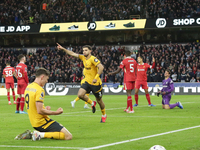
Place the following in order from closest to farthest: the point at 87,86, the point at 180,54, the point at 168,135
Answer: the point at 168,135 < the point at 87,86 < the point at 180,54

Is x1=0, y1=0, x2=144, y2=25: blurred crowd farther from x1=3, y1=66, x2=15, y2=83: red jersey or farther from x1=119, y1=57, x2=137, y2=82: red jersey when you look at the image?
x1=119, y1=57, x2=137, y2=82: red jersey

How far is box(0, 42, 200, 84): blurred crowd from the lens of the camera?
111 feet

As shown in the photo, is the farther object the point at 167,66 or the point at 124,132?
the point at 167,66

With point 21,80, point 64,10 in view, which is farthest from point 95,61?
point 64,10

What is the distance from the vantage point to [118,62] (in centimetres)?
4031

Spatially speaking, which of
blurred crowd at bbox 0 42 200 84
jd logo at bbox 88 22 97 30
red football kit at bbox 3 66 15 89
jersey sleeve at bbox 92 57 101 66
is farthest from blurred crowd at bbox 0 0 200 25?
jersey sleeve at bbox 92 57 101 66

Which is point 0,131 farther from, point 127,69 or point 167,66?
point 167,66

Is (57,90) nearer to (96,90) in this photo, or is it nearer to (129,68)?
(129,68)

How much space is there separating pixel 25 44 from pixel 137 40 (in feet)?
51.6

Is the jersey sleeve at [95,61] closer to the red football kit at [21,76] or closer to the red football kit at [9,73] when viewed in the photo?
the red football kit at [21,76]

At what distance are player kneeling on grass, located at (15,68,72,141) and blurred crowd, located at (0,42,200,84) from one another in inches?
1014

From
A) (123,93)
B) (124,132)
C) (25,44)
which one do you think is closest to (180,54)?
(123,93)

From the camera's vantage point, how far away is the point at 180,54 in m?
38.0

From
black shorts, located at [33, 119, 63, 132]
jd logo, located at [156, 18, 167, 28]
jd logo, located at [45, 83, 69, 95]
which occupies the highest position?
jd logo, located at [156, 18, 167, 28]
